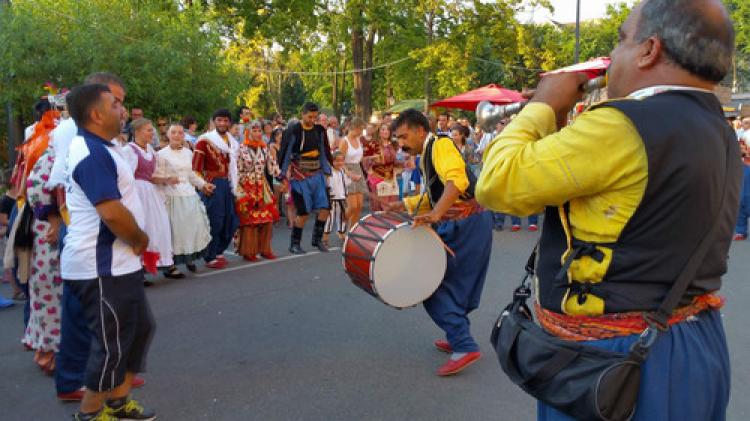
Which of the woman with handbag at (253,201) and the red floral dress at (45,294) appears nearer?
the red floral dress at (45,294)

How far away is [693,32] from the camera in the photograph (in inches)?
65.0

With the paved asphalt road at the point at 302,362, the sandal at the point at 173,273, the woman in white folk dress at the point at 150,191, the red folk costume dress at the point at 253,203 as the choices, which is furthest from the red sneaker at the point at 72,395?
the red folk costume dress at the point at 253,203

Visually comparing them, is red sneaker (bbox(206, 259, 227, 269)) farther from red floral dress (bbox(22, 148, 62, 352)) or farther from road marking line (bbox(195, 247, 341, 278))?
red floral dress (bbox(22, 148, 62, 352))

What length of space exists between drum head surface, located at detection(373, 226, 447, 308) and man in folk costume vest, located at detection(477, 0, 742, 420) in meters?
2.41

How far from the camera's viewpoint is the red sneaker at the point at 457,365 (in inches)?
172

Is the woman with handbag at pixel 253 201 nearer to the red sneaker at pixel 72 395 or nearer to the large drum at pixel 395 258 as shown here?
the large drum at pixel 395 258

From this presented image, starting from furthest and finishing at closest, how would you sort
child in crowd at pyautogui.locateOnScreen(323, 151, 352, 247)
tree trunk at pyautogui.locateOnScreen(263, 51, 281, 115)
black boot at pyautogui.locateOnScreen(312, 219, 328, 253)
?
tree trunk at pyautogui.locateOnScreen(263, 51, 281, 115)
child in crowd at pyautogui.locateOnScreen(323, 151, 352, 247)
black boot at pyautogui.locateOnScreen(312, 219, 328, 253)

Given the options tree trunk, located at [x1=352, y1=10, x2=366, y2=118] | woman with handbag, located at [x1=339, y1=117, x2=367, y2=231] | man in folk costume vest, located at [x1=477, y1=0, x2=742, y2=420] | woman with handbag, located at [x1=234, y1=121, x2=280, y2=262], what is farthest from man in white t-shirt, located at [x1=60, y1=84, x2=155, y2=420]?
tree trunk, located at [x1=352, y1=10, x2=366, y2=118]

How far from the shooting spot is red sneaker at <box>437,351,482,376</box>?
14.4 ft

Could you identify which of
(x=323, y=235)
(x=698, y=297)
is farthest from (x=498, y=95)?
(x=698, y=297)

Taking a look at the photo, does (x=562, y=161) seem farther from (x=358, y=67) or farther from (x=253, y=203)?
(x=358, y=67)

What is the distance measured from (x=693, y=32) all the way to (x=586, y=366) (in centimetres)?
90

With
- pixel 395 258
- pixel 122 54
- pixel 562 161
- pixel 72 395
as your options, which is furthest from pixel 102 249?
pixel 122 54

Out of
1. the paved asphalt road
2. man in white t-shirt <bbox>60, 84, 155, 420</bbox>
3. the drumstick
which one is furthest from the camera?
the drumstick
